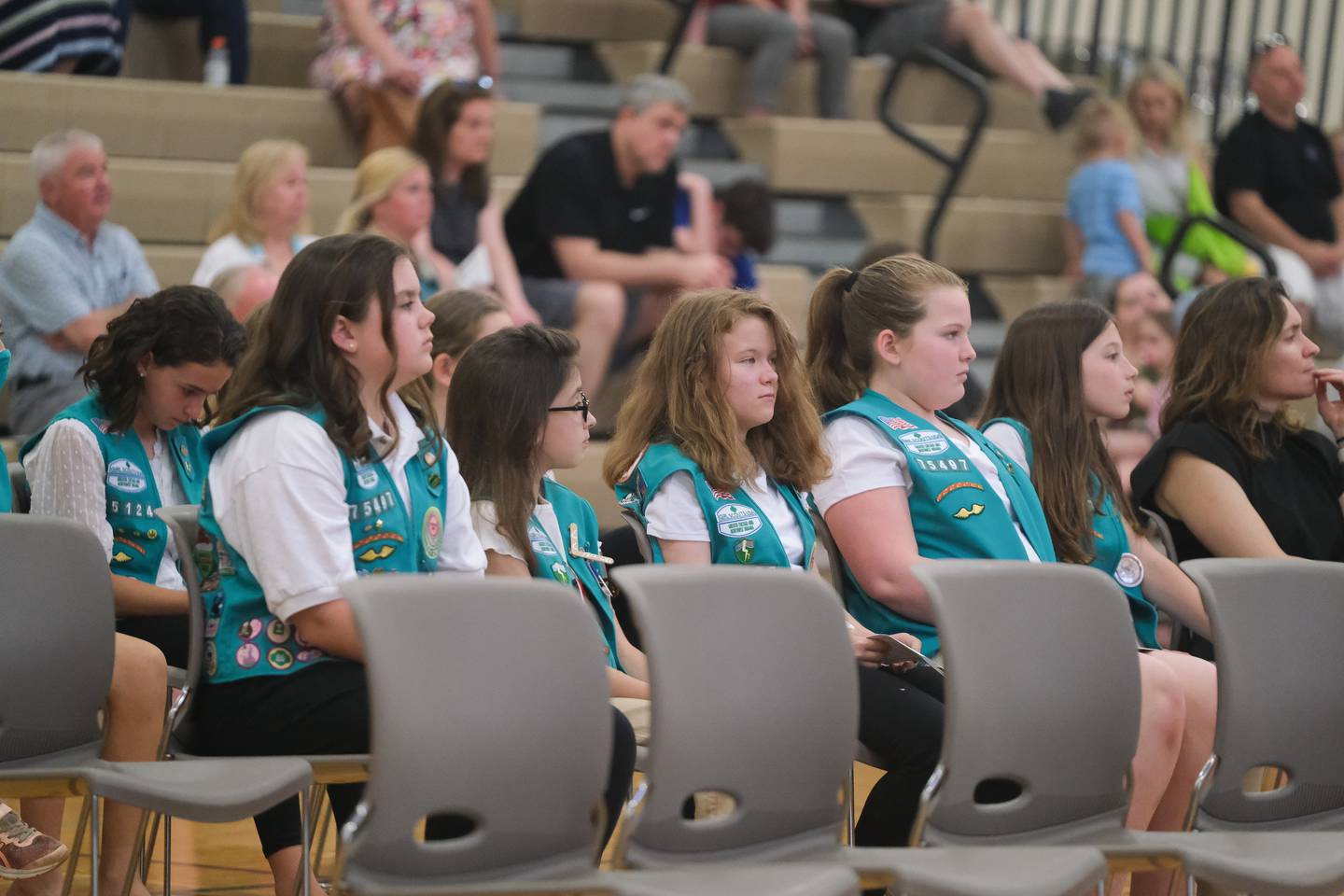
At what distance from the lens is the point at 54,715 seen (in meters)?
2.63

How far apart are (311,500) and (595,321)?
2745mm

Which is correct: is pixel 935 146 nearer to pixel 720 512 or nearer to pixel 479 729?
pixel 720 512

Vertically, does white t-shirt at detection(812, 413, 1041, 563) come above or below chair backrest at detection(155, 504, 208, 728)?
above

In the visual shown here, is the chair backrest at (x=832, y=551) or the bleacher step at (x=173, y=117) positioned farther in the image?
the bleacher step at (x=173, y=117)

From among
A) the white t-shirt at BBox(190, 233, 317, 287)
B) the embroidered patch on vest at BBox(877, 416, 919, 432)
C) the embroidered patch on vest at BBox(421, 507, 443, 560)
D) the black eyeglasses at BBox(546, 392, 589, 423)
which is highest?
the black eyeglasses at BBox(546, 392, 589, 423)

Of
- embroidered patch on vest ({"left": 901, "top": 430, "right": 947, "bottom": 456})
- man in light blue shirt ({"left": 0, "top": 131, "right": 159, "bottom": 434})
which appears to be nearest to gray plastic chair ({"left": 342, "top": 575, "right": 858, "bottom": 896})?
embroidered patch on vest ({"left": 901, "top": 430, "right": 947, "bottom": 456})

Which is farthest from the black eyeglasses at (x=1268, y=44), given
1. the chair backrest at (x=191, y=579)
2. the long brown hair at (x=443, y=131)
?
the chair backrest at (x=191, y=579)

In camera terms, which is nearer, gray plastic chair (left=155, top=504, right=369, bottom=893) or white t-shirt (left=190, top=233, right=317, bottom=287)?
gray plastic chair (left=155, top=504, right=369, bottom=893)

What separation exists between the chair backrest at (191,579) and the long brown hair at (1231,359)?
6.47 ft

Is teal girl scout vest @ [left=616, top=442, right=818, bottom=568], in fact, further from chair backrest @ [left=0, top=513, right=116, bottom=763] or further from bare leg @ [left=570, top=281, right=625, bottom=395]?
bare leg @ [left=570, top=281, right=625, bottom=395]

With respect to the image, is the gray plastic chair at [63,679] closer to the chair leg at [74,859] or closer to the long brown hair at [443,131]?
the chair leg at [74,859]

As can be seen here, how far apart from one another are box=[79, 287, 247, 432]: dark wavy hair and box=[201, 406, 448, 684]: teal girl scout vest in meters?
0.52

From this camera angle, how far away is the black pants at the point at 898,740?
289 cm

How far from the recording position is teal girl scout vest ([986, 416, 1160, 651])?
11.5ft
